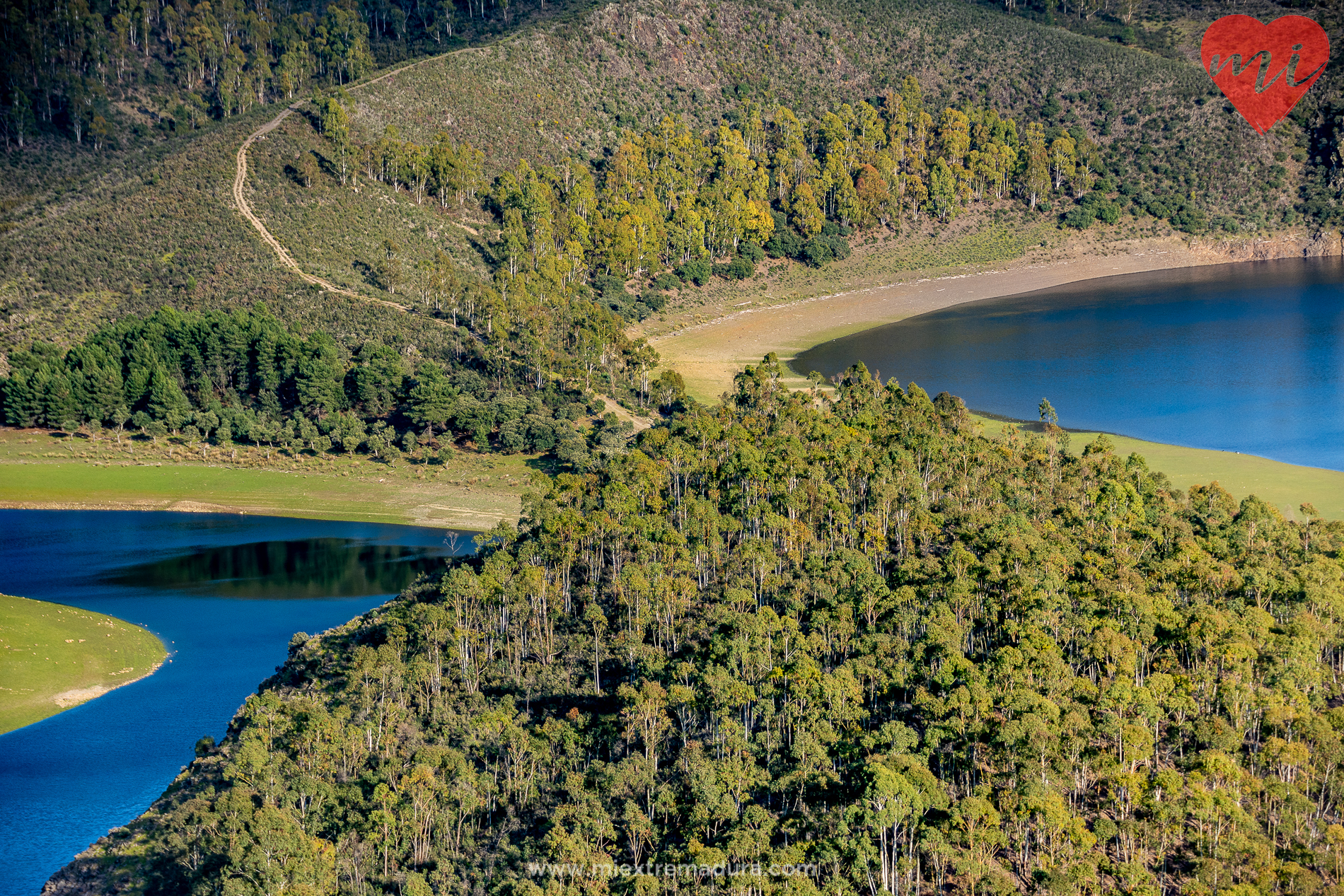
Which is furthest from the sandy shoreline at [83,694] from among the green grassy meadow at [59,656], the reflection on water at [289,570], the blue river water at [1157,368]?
the blue river water at [1157,368]

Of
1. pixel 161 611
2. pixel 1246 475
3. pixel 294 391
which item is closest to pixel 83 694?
pixel 161 611

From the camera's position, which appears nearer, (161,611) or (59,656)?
(59,656)

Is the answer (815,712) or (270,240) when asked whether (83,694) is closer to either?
(815,712)

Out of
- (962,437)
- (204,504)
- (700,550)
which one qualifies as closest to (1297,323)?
(962,437)

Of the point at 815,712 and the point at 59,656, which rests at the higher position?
the point at 815,712

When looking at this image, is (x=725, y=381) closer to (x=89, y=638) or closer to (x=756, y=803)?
(x=89, y=638)

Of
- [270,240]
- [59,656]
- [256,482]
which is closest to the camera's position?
[59,656]
